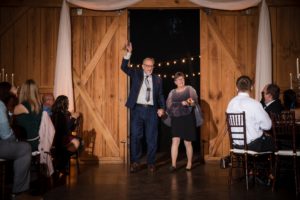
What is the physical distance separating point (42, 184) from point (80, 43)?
3.27 m

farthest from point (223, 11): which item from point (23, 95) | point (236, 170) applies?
point (23, 95)

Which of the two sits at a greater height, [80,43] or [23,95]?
[80,43]

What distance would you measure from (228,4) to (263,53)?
1047mm

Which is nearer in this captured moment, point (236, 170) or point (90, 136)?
A: point (236, 170)

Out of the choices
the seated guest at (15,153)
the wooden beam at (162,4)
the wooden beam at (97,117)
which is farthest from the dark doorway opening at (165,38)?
Result: the seated guest at (15,153)

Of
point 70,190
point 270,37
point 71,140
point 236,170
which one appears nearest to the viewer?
point 70,190

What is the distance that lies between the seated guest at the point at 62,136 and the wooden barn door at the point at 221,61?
2.69m

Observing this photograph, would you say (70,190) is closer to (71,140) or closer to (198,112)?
(71,140)

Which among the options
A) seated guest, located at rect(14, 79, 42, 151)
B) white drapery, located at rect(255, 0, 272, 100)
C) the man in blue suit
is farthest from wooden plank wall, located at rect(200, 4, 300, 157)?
seated guest, located at rect(14, 79, 42, 151)

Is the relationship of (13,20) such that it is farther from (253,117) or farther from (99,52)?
(253,117)

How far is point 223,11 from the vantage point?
8.23 metres

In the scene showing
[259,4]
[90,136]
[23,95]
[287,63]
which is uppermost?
[259,4]

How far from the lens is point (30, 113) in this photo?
542 cm

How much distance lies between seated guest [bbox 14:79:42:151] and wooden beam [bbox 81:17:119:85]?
2.60m
